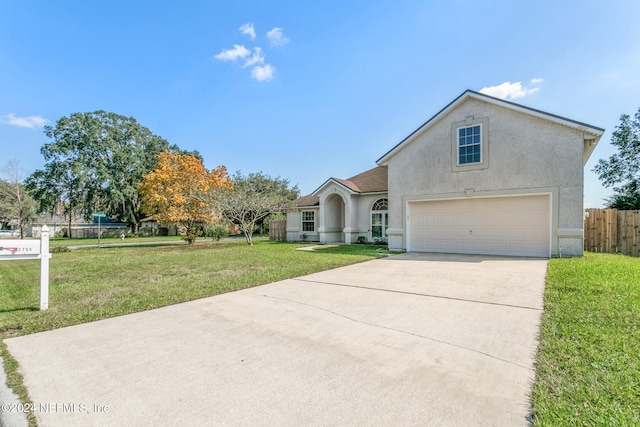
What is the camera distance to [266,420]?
2400 mm

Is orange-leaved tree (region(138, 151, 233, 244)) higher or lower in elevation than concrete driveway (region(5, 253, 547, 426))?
higher

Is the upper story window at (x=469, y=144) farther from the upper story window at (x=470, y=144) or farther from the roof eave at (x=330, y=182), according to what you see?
the roof eave at (x=330, y=182)

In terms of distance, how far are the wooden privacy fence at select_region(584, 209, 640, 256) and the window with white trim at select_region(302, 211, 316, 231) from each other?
1578 cm

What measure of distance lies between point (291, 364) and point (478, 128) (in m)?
13.2

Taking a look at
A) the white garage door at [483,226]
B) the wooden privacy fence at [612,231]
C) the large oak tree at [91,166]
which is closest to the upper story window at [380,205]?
the white garage door at [483,226]

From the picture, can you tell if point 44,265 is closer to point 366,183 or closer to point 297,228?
point 366,183

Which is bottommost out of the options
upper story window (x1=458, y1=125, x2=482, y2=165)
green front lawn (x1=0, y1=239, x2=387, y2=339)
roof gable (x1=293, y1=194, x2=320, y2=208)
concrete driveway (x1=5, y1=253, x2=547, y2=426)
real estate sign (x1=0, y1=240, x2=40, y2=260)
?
green front lawn (x1=0, y1=239, x2=387, y2=339)

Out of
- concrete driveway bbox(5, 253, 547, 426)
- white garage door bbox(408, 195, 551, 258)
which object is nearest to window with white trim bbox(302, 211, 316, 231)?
white garage door bbox(408, 195, 551, 258)

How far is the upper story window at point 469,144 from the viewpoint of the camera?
42.4ft

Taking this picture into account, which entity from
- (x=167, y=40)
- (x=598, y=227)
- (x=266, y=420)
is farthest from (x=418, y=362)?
(x=167, y=40)

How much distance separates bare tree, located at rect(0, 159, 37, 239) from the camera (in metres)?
42.0

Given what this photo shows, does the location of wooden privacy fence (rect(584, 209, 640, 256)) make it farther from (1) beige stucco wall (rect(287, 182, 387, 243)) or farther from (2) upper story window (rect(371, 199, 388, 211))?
(1) beige stucco wall (rect(287, 182, 387, 243))

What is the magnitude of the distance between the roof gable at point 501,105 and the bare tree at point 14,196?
174 ft

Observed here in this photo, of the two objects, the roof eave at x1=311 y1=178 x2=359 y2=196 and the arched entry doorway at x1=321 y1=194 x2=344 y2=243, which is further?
the arched entry doorway at x1=321 y1=194 x2=344 y2=243
